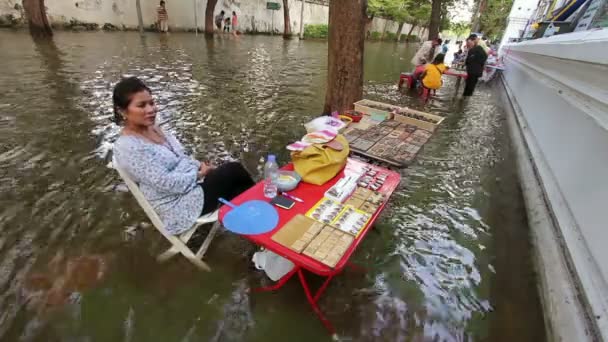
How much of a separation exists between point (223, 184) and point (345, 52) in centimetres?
309

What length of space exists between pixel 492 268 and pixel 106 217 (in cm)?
380

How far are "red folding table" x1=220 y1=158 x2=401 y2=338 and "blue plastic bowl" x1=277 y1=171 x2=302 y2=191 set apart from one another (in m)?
0.05

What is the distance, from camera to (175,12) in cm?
1870

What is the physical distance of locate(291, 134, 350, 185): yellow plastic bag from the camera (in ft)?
7.82

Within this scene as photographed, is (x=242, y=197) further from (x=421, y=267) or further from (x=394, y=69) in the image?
(x=394, y=69)

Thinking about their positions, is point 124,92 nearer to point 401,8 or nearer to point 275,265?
point 275,265

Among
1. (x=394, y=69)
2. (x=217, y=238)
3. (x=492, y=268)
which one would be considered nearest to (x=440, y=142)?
(x=492, y=268)

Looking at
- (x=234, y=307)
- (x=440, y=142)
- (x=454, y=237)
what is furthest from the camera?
(x=440, y=142)

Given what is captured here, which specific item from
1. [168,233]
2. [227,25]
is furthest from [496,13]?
[168,233]

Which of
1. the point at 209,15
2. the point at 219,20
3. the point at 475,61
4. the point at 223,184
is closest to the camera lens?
the point at 223,184

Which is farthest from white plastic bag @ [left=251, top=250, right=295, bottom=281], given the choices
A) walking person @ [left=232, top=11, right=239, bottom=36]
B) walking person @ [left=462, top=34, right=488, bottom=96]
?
walking person @ [left=232, top=11, right=239, bottom=36]

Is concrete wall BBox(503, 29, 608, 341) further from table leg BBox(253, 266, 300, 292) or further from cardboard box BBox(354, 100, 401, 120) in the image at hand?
cardboard box BBox(354, 100, 401, 120)

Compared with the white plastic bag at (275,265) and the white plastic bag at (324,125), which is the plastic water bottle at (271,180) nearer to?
the white plastic bag at (275,265)

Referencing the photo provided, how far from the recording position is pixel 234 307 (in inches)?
86.0
